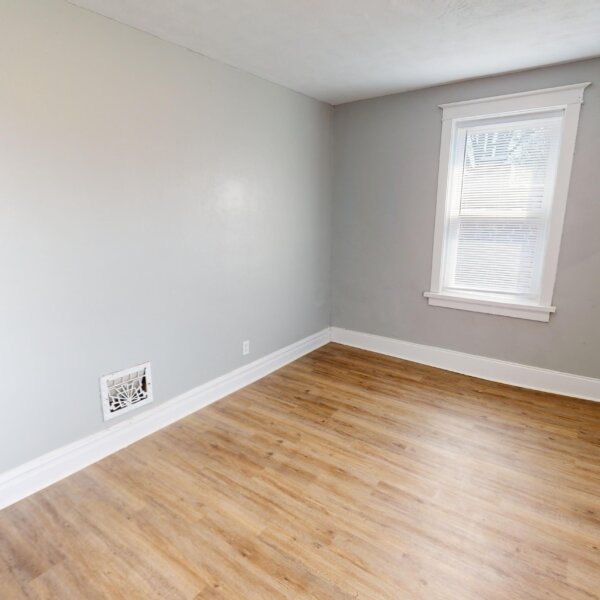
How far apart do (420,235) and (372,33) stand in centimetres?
173

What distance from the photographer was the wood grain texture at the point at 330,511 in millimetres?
1498

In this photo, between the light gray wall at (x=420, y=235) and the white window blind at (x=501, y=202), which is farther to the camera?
the white window blind at (x=501, y=202)

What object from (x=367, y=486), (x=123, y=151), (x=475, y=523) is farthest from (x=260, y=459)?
(x=123, y=151)

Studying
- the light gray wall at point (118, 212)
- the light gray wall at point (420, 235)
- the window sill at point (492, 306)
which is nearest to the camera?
the light gray wall at point (118, 212)

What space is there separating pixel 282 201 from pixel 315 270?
837 millimetres

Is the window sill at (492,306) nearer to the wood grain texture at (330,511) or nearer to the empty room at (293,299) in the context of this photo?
the empty room at (293,299)

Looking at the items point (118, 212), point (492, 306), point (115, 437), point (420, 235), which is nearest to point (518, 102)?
point (420, 235)

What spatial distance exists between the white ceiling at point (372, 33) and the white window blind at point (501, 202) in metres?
0.45

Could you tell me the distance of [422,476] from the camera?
6.92 feet

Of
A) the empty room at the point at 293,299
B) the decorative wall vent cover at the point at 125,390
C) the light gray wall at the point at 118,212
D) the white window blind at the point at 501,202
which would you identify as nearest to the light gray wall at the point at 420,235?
the empty room at the point at 293,299

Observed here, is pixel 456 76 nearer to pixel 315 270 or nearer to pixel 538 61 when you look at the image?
pixel 538 61

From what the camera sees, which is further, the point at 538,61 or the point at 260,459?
the point at 538,61

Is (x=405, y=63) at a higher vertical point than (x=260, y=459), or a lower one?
higher

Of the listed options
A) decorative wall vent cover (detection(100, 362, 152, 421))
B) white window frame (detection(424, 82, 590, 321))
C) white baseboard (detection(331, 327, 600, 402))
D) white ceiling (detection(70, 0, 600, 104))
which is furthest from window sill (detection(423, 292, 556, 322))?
decorative wall vent cover (detection(100, 362, 152, 421))
